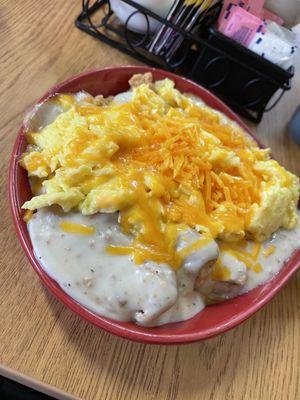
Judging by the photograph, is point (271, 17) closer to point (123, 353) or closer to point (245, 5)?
point (245, 5)

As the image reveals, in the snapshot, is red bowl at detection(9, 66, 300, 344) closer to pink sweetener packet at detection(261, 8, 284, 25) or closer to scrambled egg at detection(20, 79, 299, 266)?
scrambled egg at detection(20, 79, 299, 266)

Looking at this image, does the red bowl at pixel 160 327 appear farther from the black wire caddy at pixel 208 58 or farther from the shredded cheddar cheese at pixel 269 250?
the black wire caddy at pixel 208 58

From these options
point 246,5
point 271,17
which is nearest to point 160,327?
point 246,5

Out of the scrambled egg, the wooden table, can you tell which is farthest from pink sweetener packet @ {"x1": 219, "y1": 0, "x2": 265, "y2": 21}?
the wooden table

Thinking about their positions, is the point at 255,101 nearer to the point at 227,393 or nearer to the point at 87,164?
the point at 87,164

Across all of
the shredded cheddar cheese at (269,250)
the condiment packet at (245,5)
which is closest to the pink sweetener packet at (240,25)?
the condiment packet at (245,5)

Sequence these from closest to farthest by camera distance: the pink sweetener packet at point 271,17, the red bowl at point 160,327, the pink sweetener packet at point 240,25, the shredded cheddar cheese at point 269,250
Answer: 1. the red bowl at point 160,327
2. the shredded cheddar cheese at point 269,250
3. the pink sweetener packet at point 240,25
4. the pink sweetener packet at point 271,17
